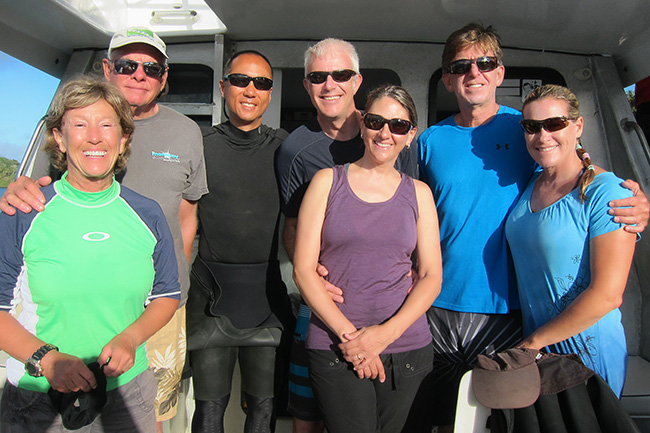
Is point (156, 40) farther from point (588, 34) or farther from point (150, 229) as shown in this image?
point (588, 34)

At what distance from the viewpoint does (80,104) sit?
5.45 ft

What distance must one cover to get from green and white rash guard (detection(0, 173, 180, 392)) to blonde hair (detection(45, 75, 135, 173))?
0.16 m

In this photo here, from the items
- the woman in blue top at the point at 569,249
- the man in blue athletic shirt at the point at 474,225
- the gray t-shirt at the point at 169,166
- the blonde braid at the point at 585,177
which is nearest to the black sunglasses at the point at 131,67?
the gray t-shirt at the point at 169,166

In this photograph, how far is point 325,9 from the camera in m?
3.07

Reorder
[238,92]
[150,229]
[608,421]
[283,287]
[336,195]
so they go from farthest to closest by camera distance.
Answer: [283,287] → [238,92] → [336,195] → [150,229] → [608,421]

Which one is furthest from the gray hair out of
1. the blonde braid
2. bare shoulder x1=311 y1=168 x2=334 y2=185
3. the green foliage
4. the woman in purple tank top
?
the green foliage

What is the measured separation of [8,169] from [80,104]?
2563mm

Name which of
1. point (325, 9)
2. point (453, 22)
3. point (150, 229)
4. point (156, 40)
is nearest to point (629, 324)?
point (453, 22)

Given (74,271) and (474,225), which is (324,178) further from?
(74,271)

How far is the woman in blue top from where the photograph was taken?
1750mm

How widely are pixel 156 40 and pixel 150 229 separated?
110 centimetres

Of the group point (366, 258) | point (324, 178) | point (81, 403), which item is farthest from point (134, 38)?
point (81, 403)

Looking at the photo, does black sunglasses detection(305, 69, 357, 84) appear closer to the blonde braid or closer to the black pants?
the blonde braid

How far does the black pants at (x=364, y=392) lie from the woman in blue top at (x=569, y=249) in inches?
20.7
